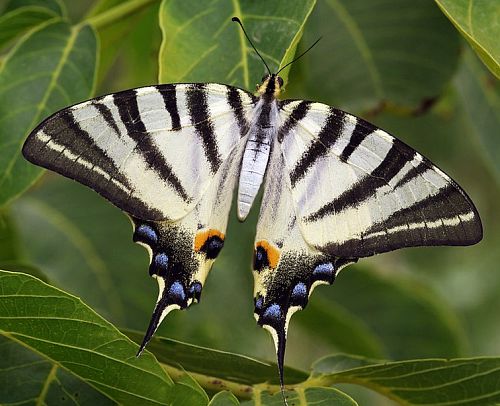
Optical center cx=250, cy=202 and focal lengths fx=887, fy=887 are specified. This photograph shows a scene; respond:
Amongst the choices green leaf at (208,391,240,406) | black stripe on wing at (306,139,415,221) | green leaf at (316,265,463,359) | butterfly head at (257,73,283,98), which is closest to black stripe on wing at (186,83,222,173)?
butterfly head at (257,73,283,98)

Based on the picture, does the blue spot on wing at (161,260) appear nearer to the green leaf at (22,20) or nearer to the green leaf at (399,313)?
the green leaf at (22,20)

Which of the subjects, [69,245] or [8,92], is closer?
[8,92]

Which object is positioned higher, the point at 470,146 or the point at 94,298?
the point at 94,298

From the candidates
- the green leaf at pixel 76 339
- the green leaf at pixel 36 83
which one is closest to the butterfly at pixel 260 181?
the green leaf at pixel 76 339

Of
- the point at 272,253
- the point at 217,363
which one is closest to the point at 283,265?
the point at 272,253

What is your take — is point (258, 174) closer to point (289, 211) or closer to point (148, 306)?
point (289, 211)

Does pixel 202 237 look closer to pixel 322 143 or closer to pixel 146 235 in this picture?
pixel 146 235

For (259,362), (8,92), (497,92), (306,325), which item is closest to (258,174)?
(259,362)

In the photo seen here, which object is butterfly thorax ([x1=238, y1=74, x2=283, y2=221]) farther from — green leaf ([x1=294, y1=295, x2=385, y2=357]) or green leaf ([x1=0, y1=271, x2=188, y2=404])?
Answer: green leaf ([x1=294, y1=295, x2=385, y2=357])
